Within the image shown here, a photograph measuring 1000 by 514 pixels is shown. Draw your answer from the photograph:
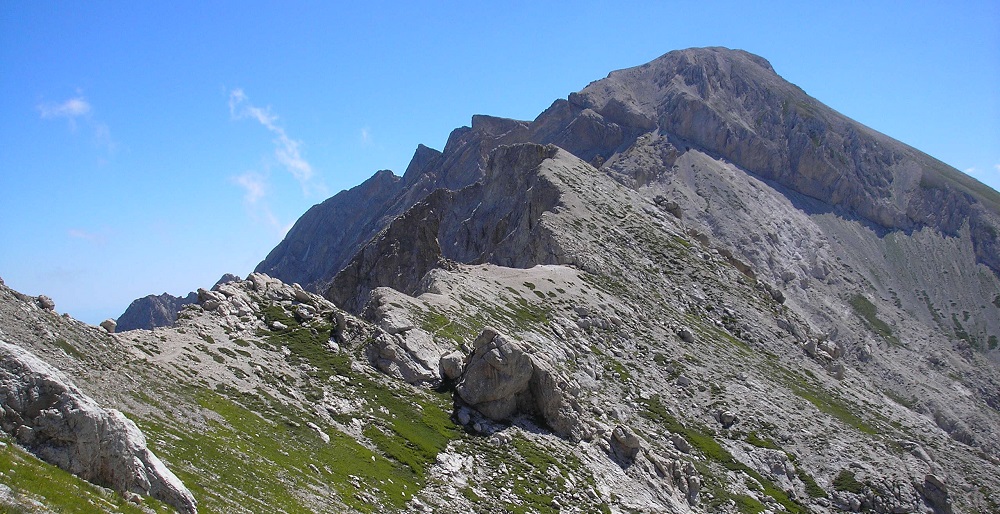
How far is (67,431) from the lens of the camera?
2252 cm

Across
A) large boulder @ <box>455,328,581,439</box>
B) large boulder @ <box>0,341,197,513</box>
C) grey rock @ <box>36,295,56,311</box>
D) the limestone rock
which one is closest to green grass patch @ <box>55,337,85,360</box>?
grey rock @ <box>36,295,56,311</box>

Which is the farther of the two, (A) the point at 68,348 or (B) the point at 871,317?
(B) the point at 871,317

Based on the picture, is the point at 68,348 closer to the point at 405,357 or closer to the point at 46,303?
the point at 46,303

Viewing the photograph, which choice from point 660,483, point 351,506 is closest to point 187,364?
point 351,506

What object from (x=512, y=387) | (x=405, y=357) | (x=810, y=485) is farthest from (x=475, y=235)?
(x=512, y=387)

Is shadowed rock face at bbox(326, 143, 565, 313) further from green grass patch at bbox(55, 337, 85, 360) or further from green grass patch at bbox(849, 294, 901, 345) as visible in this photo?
green grass patch at bbox(849, 294, 901, 345)

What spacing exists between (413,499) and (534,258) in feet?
201

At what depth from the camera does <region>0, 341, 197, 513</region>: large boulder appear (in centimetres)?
2225

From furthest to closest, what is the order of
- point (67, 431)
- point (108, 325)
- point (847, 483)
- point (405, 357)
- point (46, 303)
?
point (847, 483) < point (405, 357) < point (108, 325) < point (46, 303) < point (67, 431)

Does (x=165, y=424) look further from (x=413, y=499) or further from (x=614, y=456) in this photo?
(x=614, y=456)

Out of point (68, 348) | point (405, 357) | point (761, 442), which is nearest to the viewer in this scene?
point (68, 348)

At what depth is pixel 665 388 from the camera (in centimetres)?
7438

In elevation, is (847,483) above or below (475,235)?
below

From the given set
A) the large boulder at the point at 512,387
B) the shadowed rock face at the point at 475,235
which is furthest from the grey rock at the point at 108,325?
the shadowed rock face at the point at 475,235
